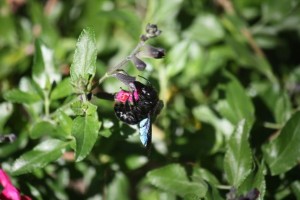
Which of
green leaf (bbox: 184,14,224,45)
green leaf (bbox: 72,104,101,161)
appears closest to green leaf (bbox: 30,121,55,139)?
green leaf (bbox: 72,104,101,161)

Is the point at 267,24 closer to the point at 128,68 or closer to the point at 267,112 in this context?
the point at 267,112

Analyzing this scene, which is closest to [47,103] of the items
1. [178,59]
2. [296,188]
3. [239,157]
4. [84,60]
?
[84,60]

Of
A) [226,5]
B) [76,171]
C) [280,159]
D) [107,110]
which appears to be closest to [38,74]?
[107,110]

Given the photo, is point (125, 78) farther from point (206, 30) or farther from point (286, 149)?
point (206, 30)

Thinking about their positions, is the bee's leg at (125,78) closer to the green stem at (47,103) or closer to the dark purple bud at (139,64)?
the dark purple bud at (139,64)

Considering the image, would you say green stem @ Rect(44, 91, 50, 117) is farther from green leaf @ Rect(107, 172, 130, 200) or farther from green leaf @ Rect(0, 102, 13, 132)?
green leaf @ Rect(107, 172, 130, 200)

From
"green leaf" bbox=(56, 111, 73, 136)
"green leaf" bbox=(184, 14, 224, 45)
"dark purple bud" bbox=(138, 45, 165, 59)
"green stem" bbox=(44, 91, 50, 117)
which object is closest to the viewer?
"dark purple bud" bbox=(138, 45, 165, 59)

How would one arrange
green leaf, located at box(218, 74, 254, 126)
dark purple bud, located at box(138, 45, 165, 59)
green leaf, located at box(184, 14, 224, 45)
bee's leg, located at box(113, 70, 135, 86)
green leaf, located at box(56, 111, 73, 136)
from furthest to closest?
1. green leaf, located at box(184, 14, 224, 45)
2. green leaf, located at box(218, 74, 254, 126)
3. green leaf, located at box(56, 111, 73, 136)
4. dark purple bud, located at box(138, 45, 165, 59)
5. bee's leg, located at box(113, 70, 135, 86)
